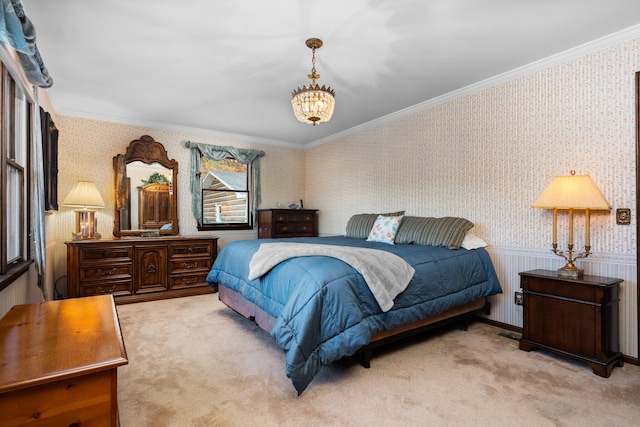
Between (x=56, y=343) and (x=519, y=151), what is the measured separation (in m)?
3.64

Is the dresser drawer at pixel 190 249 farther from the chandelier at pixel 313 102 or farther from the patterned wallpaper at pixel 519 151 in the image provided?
the chandelier at pixel 313 102

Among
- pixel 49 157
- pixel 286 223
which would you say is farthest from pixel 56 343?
pixel 286 223

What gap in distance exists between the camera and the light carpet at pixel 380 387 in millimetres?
1824

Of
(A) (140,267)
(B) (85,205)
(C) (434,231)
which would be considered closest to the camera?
(C) (434,231)

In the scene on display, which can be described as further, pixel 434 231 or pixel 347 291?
pixel 434 231

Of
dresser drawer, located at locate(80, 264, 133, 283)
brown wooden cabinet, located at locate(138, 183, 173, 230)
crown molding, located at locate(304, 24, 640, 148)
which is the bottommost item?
dresser drawer, located at locate(80, 264, 133, 283)

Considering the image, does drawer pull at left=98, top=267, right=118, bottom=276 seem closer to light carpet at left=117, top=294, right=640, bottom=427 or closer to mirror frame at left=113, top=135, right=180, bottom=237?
mirror frame at left=113, top=135, right=180, bottom=237

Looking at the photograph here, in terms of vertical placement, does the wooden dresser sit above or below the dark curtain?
below

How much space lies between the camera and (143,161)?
4852 millimetres

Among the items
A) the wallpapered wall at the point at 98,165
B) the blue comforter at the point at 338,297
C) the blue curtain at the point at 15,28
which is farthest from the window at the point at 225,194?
the blue curtain at the point at 15,28

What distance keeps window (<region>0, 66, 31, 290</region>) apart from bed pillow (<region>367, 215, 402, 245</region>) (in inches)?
123

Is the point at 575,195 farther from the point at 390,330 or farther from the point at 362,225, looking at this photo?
the point at 362,225

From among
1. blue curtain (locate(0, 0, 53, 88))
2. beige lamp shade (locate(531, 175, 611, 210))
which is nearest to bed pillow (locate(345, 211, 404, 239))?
beige lamp shade (locate(531, 175, 611, 210))

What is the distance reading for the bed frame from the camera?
247cm
